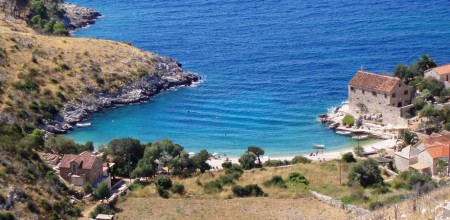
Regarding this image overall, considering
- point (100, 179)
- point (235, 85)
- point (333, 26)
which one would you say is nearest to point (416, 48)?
point (333, 26)

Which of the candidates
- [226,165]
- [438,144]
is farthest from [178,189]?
[438,144]

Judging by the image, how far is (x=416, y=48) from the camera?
13512 centimetres

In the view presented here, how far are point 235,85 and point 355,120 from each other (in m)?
27.5

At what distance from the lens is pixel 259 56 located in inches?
5497

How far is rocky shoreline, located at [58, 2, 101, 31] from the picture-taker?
16475cm

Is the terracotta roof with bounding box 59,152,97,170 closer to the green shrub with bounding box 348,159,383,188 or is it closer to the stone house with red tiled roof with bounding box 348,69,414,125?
the green shrub with bounding box 348,159,383,188

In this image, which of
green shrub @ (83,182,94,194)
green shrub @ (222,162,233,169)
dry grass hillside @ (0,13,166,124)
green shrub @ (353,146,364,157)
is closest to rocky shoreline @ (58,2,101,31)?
dry grass hillside @ (0,13,166,124)

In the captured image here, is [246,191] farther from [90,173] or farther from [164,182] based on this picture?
[90,173]

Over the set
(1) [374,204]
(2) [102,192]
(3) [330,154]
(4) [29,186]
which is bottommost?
(1) [374,204]

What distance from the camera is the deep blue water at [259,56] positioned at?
104312mm

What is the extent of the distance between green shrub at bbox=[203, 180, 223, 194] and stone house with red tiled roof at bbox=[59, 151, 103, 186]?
11.3 m

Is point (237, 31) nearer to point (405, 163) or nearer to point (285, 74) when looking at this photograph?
point (285, 74)

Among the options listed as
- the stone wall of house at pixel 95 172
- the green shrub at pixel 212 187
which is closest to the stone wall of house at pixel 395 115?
the green shrub at pixel 212 187

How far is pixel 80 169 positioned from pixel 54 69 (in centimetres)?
4172
